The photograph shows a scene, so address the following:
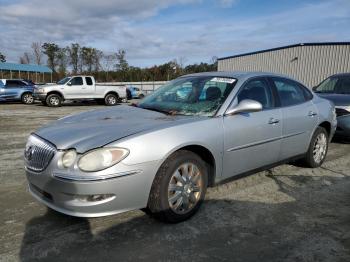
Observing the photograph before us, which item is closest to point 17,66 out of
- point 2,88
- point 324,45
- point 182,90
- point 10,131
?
point 2,88

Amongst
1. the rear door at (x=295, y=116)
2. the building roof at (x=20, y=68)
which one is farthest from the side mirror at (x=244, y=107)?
the building roof at (x=20, y=68)

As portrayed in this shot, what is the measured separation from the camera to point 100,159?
3.16 meters

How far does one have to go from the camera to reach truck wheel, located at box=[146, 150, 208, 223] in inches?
137

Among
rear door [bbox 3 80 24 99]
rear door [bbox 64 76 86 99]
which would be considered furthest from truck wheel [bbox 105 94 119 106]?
rear door [bbox 3 80 24 99]

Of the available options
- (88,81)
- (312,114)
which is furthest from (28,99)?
(312,114)

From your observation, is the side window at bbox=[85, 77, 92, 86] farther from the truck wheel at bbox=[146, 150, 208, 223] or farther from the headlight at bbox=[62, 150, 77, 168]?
the headlight at bbox=[62, 150, 77, 168]

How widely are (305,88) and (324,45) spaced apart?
21244mm

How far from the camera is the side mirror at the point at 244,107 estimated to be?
13.6 feet

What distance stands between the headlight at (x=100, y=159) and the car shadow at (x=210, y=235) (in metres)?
0.72

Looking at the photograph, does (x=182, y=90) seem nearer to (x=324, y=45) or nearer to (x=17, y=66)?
(x=324, y=45)

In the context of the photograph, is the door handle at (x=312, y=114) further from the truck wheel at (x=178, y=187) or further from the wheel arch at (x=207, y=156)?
the truck wheel at (x=178, y=187)

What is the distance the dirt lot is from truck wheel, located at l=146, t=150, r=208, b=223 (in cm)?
14

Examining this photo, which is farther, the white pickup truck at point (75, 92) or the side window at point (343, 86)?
the white pickup truck at point (75, 92)

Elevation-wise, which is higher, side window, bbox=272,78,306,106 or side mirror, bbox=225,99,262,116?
side window, bbox=272,78,306,106
